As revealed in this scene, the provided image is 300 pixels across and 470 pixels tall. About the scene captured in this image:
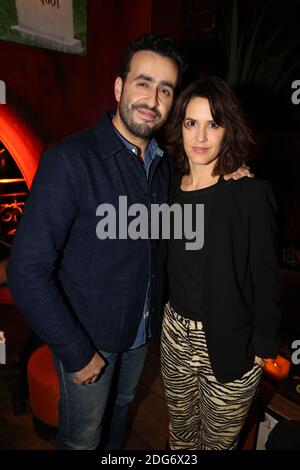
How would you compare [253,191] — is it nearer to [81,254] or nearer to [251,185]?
[251,185]

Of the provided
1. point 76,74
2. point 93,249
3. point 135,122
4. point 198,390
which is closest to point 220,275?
point 93,249

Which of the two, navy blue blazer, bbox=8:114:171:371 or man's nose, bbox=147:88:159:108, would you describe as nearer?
navy blue blazer, bbox=8:114:171:371

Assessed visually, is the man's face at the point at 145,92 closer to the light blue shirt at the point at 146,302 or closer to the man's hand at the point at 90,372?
the light blue shirt at the point at 146,302

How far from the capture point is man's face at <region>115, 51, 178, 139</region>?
5.07 feet

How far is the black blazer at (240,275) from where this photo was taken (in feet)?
4.79

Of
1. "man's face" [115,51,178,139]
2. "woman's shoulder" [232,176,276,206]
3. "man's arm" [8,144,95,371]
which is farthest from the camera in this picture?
"man's face" [115,51,178,139]

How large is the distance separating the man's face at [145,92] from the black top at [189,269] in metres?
0.38

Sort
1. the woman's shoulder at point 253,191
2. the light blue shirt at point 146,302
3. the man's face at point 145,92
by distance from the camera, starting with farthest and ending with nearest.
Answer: the light blue shirt at point 146,302 < the man's face at point 145,92 < the woman's shoulder at point 253,191

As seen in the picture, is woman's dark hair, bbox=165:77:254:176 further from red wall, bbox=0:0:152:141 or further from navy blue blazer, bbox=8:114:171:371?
red wall, bbox=0:0:152:141

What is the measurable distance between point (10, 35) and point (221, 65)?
187 cm

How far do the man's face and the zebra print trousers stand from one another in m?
0.94

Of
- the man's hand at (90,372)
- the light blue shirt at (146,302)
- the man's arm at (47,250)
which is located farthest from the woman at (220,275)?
the man's arm at (47,250)

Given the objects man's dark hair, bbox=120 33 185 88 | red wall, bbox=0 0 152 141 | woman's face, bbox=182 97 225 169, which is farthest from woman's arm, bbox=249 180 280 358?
red wall, bbox=0 0 152 141

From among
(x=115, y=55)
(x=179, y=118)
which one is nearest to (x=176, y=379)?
(x=179, y=118)
